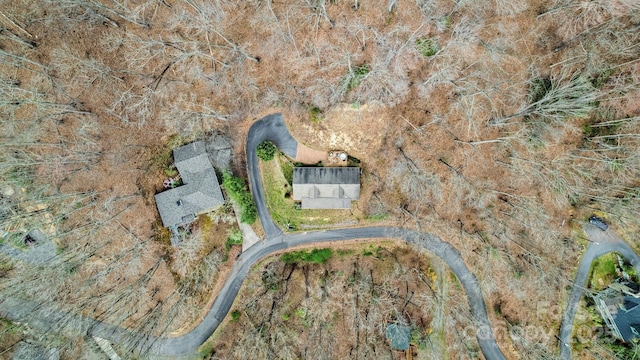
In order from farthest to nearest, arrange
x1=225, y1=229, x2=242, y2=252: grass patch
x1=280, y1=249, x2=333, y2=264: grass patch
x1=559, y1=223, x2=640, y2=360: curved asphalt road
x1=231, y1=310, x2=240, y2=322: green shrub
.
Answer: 1. x1=280, y1=249, x2=333, y2=264: grass patch
2. x1=231, y1=310, x2=240, y2=322: green shrub
3. x1=225, y1=229, x2=242, y2=252: grass patch
4. x1=559, y1=223, x2=640, y2=360: curved asphalt road

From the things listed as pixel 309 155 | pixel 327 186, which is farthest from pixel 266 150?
pixel 327 186

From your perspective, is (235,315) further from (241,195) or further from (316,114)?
(316,114)

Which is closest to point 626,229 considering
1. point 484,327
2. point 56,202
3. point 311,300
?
point 484,327

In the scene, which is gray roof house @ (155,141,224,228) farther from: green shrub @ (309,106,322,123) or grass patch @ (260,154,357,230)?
green shrub @ (309,106,322,123)

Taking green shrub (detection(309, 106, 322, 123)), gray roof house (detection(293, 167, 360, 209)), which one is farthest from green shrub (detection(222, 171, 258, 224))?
green shrub (detection(309, 106, 322, 123))

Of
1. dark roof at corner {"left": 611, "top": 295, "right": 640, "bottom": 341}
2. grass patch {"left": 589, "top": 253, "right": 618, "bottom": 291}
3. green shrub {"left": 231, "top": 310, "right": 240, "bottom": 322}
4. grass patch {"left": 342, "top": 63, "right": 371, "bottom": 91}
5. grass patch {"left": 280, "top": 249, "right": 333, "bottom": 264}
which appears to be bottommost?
dark roof at corner {"left": 611, "top": 295, "right": 640, "bottom": 341}

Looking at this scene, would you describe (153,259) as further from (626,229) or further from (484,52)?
(626,229)
